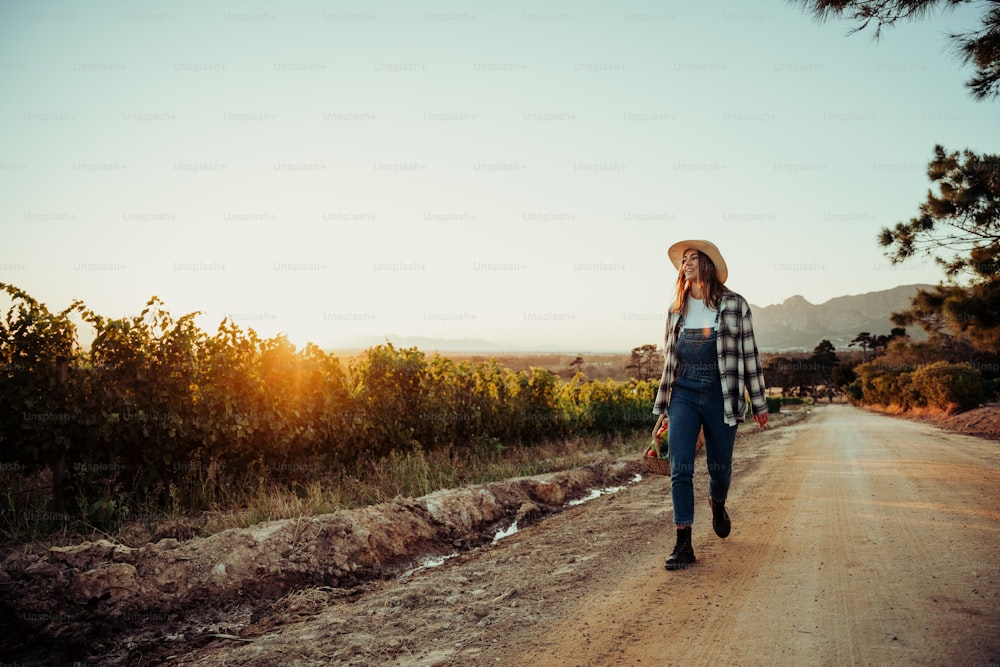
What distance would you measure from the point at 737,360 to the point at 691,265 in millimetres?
816

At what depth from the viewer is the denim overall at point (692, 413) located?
4445 mm

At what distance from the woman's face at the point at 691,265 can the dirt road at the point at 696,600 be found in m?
2.18

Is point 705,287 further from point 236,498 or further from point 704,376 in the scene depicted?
point 236,498

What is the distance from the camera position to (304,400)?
9125 mm

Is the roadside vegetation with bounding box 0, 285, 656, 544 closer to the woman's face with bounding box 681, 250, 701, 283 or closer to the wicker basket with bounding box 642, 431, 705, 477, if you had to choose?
the wicker basket with bounding box 642, 431, 705, 477

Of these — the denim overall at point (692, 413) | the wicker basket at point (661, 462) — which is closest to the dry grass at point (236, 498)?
the wicker basket at point (661, 462)

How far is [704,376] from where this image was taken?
14.6 ft

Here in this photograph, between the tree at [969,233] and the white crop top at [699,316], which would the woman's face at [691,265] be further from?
the tree at [969,233]

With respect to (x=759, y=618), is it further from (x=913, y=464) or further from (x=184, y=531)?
(x=913, y=464)

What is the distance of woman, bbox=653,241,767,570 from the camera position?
442 centimetres

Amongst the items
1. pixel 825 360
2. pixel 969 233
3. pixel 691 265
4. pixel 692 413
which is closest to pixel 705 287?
pixel 691 265

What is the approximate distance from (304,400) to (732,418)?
22.1 ft

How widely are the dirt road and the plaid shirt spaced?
Result: 3.84 ft

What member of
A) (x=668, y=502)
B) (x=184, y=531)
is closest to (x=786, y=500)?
(x=668, y=502)
